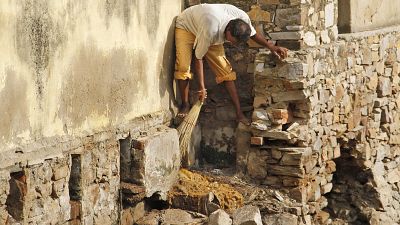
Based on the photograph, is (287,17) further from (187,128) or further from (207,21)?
(187,128)

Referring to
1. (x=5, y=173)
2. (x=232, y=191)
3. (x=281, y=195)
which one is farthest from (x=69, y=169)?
(x=281, y=195)

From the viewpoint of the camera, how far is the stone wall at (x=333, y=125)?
21.2 ft

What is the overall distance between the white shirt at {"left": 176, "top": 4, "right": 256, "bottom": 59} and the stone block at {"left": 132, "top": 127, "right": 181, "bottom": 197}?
0.76 metres

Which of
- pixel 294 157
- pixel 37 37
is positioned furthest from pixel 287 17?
pixel 37 37

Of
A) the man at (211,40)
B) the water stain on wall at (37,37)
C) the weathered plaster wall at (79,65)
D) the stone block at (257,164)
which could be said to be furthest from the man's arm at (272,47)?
the water stain on wall at (37,37)

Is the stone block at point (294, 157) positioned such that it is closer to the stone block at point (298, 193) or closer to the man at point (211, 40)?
the stone block at point (298, 193)

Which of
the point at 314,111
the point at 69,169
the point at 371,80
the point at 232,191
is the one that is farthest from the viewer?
the point at 371,80

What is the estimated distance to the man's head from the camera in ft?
20.2

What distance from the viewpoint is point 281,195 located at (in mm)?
6418

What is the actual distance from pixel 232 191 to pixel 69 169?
5.39 ft

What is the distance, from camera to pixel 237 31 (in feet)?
20.2

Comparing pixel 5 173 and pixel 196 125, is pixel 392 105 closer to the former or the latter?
A: pixel 196 125

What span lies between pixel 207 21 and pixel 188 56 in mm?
349

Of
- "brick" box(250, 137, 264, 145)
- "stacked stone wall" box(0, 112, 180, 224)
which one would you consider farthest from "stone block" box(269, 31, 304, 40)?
"stacked stone wall" box(0, 112, 180, 224)
